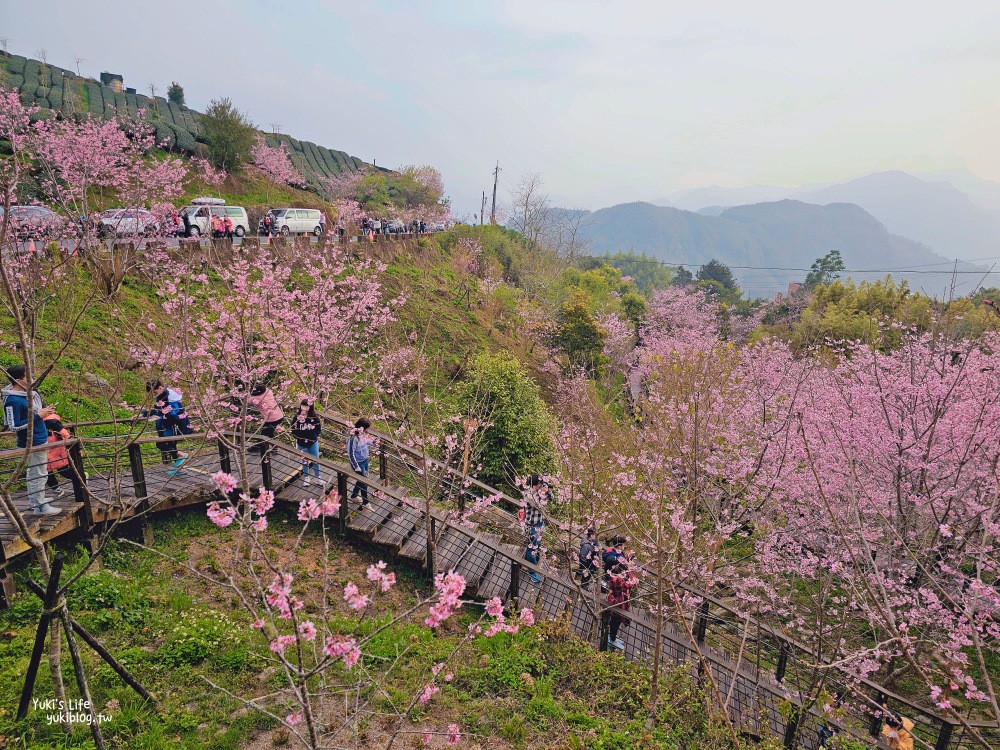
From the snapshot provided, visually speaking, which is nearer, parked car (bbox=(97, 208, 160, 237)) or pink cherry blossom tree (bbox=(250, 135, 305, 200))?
parked car (bbox=(97, 208, 160, 237))

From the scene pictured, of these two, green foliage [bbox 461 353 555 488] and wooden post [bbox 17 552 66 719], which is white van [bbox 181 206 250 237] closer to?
green foliage [bbox 461 353 555 488]

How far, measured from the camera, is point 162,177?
75.3 ft

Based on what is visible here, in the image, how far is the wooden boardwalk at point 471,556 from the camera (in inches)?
285

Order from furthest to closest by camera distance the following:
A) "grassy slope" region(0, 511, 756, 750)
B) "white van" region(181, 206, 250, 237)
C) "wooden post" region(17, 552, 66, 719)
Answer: "white van" region(181, 206, 250, 237) < "grassy slope" region(0, 511, 756, 750) < "wooden post" region(17, 552, 66, 719)

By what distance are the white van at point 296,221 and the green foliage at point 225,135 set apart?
7.96 m

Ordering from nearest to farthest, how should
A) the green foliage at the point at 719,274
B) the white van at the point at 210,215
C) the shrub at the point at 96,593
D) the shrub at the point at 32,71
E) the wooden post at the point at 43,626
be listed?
1. the wooden post at the point at 43,626
2. the shrub at the point at 96,593
3. the white van at the point at 210,215
4. the shrub at the point at 32,71
5. the green foliage at the point at 719,274

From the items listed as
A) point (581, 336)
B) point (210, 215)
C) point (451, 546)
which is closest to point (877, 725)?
point (451, 546)

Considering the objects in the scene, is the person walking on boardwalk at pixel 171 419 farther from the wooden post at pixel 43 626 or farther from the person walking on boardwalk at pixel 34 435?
the wooden post at pixel 43 626

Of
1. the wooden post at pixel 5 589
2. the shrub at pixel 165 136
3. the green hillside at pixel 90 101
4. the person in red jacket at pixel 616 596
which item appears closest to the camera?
the wooden post at pixel 5 589

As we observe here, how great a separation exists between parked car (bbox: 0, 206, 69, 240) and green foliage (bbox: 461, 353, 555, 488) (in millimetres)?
13389

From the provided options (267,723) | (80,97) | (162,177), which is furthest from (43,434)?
(80,97)

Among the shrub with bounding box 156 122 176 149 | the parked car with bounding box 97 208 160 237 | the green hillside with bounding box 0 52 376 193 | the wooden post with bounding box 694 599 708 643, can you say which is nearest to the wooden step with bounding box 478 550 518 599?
the wooden post with bounding box 694 599 708 643

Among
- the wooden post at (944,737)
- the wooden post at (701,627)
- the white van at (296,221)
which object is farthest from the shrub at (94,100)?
the wooden post at (944,737)

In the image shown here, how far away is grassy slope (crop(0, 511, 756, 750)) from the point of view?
5.02 m
